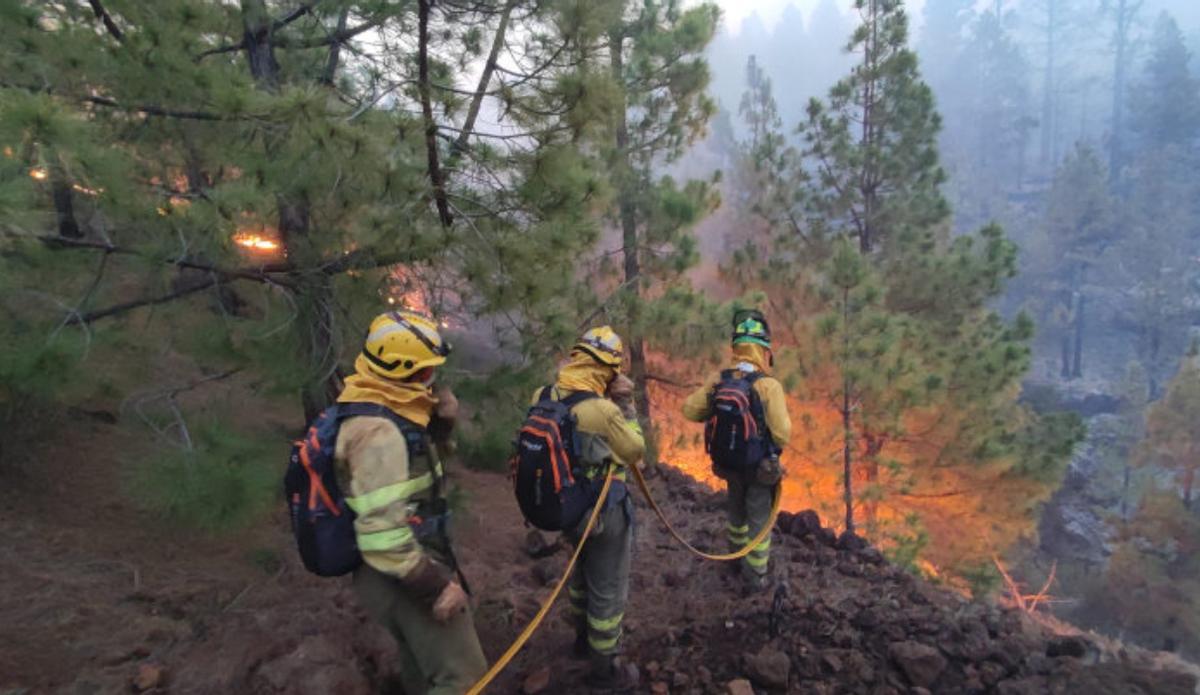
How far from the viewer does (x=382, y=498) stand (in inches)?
97.3

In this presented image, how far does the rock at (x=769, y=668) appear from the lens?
3.76m

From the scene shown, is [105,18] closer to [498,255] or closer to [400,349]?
[498,255]

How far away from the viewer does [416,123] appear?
139 inches

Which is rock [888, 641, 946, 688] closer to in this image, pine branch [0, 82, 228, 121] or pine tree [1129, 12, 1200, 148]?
pine branch [0, 82, 228, 121]

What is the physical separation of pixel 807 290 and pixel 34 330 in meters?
9.97

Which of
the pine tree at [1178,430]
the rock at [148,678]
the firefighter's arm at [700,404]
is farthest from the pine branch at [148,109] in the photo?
the pine tree at [1178,430]

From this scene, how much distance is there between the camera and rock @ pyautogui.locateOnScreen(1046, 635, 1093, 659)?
413 cm

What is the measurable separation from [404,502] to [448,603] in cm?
45

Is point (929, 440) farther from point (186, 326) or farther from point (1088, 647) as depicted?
point (186, 326)

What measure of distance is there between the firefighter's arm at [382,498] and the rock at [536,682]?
1466 mm

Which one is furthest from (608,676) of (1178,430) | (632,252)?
(1178,430)

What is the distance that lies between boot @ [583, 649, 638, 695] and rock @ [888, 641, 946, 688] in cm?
159

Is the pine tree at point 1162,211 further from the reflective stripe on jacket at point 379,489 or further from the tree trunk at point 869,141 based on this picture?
the reflective stripe on jacket at point 379,489

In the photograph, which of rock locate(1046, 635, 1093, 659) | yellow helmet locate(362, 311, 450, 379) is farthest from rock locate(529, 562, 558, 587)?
rock locate(1046, 635, 1093, 659)
